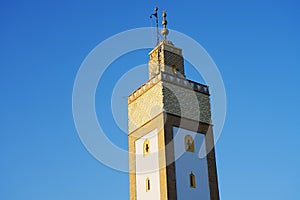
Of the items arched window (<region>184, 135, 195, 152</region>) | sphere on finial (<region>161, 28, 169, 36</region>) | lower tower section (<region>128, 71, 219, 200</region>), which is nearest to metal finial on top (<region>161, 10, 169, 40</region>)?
sphere on finial (<region>161, 28, 169, 36</region>)

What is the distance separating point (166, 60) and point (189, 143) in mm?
4271

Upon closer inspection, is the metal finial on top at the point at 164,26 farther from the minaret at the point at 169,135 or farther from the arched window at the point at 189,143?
the arched window at the point at 189,143

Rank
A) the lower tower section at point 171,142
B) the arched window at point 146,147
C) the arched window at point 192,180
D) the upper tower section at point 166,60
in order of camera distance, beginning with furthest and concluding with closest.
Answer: the upper tower section at point 166,60 < the arched window at point 146,147 < the arched window at point 192,180 < the lower tower section at point 171,142

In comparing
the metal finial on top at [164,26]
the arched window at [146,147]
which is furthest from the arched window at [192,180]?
the metal finial on top at [164,26]

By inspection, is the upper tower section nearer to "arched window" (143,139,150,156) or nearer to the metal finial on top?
the metal finial on top

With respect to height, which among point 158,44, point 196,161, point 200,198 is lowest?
point 200,198

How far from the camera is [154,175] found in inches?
829

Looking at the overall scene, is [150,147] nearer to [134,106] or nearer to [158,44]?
[134,106]

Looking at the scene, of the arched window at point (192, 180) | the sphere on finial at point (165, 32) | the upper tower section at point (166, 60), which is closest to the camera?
the arched window at point (192, 180)

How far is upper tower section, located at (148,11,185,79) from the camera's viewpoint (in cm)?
2350

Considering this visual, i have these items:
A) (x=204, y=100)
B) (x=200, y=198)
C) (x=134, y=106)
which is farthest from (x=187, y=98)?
(x=200, y=198)

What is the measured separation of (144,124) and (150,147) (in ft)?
4.08

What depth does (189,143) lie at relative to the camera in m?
21.8

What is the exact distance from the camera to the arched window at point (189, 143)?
71.1 ft
